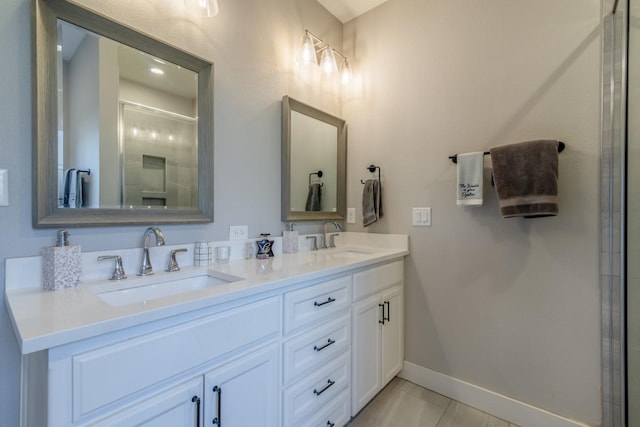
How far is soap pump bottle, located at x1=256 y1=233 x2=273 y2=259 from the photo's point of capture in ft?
5.38

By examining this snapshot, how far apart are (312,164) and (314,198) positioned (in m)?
0.25

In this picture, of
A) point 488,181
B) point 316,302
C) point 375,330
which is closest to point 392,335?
point 375,330

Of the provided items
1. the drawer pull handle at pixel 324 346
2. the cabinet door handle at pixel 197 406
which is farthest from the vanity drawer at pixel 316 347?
the cabinet door handle at pixel 197 406

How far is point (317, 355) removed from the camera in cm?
130

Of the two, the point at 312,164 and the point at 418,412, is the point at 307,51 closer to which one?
the point at 312,164

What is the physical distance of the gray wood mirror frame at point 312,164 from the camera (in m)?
1.86

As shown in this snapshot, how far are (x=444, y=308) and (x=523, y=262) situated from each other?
0.55 meters

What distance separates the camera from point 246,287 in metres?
0.99

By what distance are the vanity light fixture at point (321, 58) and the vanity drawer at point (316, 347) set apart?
68.0 inches

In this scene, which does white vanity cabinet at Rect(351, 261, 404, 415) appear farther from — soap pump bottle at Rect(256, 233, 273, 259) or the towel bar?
the towel bar

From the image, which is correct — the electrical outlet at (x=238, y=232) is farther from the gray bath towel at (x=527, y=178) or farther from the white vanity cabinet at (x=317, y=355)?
the gray bath towel at (x=527, y=178)

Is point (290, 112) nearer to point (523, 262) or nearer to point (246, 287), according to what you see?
point (246, 287)

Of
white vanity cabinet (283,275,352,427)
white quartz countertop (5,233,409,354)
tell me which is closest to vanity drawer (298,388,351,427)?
white vanity cabinet (283,275,352,427)

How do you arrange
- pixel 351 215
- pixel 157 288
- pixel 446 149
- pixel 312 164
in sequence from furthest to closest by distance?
pixel 351 215 → pixel 312 164 → pixel 446 149 → pixel 157 288
